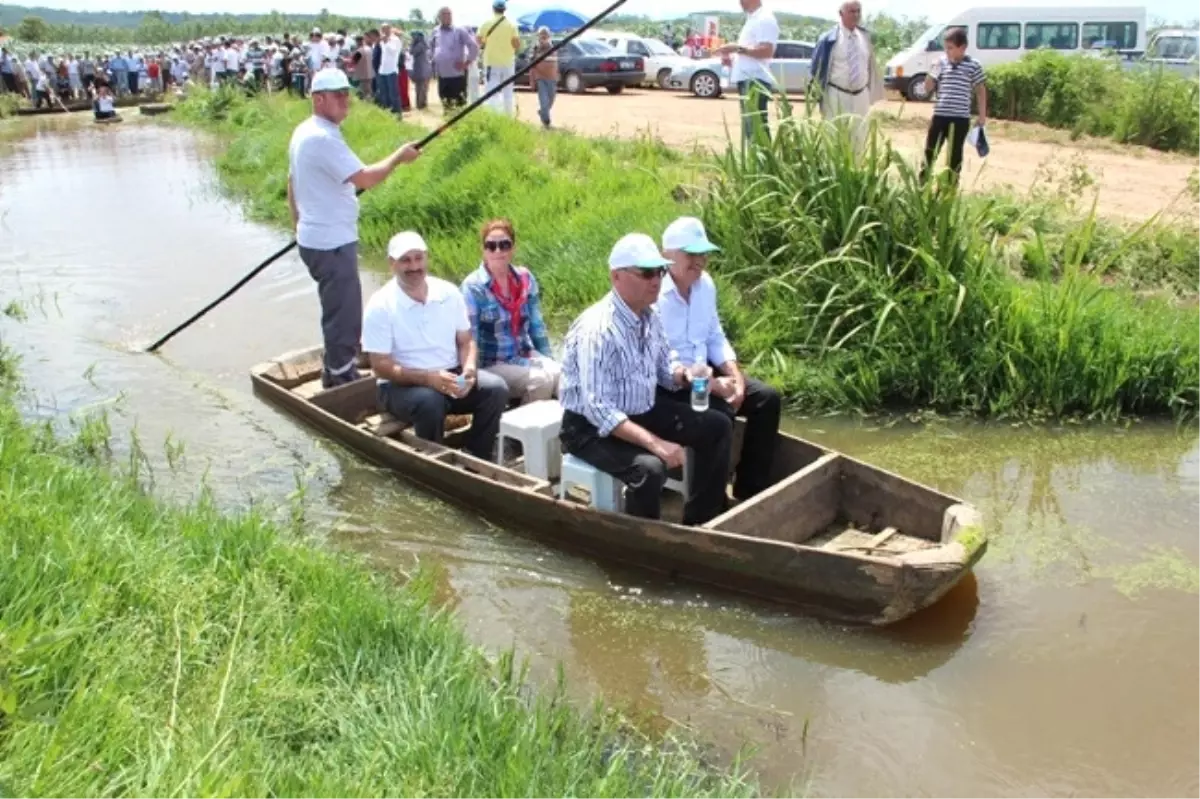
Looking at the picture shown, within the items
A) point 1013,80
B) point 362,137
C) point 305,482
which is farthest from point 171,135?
point 305,482

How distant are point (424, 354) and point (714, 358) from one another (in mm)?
1833

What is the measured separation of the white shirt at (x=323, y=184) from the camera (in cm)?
769

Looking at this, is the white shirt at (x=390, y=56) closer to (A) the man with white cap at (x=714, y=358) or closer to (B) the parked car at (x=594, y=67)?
(B) the parked car at (x=594, y=67)

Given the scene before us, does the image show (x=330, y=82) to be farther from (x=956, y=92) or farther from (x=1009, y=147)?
(x=1009, y=147)

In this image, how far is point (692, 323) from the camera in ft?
21.2

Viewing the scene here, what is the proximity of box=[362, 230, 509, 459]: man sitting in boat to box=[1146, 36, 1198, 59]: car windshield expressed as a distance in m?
22.3

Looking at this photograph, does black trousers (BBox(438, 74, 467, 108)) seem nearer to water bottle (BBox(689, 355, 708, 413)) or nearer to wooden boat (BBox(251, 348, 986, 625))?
wooden boat (BBox(251, 348, 986, 625))

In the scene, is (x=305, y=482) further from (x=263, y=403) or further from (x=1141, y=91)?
(x=1141, y=91)

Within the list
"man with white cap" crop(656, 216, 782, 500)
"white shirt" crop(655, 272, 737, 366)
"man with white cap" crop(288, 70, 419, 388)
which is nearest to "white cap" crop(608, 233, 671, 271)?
"man with white cap" crop(656, 216, 782, 500)

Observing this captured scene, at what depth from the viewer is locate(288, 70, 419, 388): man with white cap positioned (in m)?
7.67

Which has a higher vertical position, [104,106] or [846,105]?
[104,106]

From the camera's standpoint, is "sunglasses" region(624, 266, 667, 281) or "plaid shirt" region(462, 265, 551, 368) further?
"plaid shirt" region(462, 265, 551, 368)

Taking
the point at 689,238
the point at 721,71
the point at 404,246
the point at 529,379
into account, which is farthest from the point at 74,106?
the point at 689,238

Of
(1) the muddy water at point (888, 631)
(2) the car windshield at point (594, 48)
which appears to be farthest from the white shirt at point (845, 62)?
(2) the car windshield at point (594, 48)
